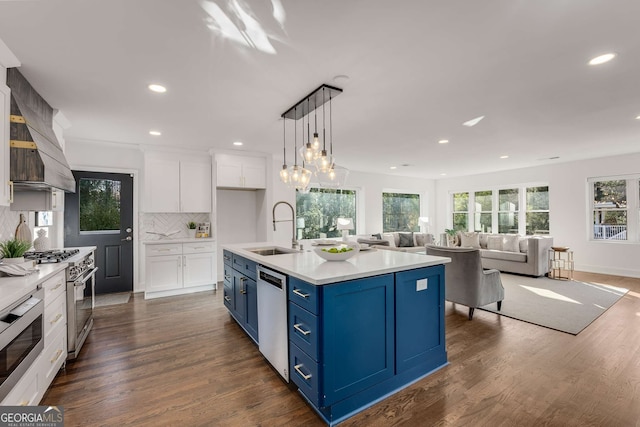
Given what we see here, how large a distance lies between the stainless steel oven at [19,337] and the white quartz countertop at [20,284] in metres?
0.05

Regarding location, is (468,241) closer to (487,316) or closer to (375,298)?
(487,316)

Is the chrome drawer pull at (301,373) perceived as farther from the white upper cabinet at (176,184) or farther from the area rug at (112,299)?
the white upper cabinet at (176,184)

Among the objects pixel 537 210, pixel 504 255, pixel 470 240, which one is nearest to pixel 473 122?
pixel 504 255

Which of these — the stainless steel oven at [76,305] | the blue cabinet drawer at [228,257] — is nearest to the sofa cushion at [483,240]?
the blue cabinet drawer at [228,257]

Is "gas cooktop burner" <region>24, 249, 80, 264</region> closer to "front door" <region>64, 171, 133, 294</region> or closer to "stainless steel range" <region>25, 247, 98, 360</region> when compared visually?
"stainless steel range" <region>25, 247, 98, 360</region>

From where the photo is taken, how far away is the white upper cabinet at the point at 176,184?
15.9 feet

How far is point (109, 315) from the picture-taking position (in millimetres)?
3830

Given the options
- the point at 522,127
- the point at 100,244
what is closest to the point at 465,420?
the point at 522,127

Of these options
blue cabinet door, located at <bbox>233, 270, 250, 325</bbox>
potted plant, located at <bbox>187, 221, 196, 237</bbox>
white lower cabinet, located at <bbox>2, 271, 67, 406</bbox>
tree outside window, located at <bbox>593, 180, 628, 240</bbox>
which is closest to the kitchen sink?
blue cabinet door, located at <bbox>233, 270, 250, 325</bbox>

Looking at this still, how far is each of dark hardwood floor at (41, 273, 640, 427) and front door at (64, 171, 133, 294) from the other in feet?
5.38

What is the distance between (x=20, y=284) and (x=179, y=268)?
10.2ft

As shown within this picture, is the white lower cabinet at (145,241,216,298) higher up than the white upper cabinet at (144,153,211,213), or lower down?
lower down

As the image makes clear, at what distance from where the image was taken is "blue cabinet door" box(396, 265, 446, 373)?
221 cm

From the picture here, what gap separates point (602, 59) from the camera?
7.41ft
